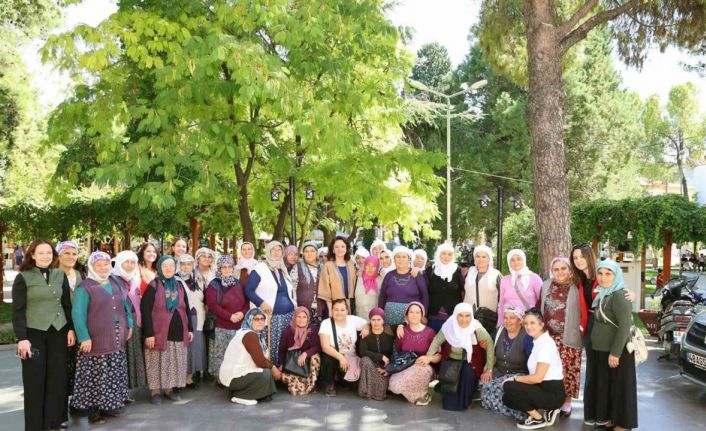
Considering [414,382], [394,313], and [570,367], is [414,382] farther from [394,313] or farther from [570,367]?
[570,367]

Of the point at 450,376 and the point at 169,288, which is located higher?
the point at 169,288

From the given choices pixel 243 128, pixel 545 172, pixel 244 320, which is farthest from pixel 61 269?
pixel 545 172

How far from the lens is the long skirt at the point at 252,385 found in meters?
6.93

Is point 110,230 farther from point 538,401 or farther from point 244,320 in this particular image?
point 538,401

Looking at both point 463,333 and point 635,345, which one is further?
point 463,333

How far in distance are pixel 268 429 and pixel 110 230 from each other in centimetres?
1423

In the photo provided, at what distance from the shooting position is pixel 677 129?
47281mm

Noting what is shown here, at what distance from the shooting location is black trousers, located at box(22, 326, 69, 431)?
5.66 m

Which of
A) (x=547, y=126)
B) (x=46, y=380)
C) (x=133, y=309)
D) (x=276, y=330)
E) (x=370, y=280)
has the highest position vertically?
(x=547, y=126)

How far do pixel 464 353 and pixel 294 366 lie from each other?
1.98 metres

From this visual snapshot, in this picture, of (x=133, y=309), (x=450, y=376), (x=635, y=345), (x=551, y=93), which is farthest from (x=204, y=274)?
(x=551, y=93)

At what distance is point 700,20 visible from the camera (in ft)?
32.3

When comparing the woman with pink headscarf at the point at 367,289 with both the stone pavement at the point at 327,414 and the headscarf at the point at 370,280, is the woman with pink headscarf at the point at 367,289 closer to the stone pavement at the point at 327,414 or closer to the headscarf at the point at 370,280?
the headscarf at the point at 370,280

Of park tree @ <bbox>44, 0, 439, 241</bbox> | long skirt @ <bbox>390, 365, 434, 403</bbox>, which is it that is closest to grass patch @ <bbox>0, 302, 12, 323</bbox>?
park tree @ <bbox>44, 0, 439, 241</bbox>
